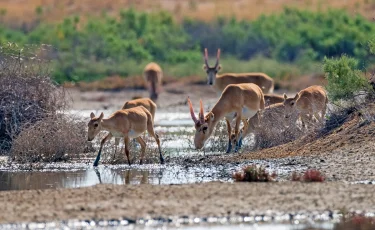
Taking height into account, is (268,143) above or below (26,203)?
above

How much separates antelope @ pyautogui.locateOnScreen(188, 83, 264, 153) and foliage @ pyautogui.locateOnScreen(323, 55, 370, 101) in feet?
5.54

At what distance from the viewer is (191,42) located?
145 ft

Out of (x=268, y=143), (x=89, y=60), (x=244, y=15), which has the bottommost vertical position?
(x=268, y=143)

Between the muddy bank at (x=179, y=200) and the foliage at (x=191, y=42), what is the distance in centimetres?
2272

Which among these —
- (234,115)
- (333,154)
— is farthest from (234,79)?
(333,154)

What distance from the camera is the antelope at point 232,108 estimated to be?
19.4m

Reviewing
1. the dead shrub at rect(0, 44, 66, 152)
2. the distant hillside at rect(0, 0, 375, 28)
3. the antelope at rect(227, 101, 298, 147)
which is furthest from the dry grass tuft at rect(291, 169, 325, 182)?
the distant hillside at rect(0, 0, 375, 28)

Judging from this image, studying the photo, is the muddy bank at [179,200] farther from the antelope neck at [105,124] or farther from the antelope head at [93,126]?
the antelope neck at [105,124]

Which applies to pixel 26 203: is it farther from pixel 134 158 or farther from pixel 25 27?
pixel 25 27

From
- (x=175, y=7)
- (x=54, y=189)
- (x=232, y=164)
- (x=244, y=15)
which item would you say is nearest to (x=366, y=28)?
(x=244, y=15)

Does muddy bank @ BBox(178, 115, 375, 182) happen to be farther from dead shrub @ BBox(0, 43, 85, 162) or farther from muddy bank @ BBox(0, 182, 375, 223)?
dead shrub @ BBox(0, 43, 85, 162)

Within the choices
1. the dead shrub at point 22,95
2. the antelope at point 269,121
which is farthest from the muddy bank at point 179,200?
the dead shrub at point 22,95

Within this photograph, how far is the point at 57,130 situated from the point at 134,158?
166 centimetres

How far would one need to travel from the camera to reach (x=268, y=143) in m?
20.0
